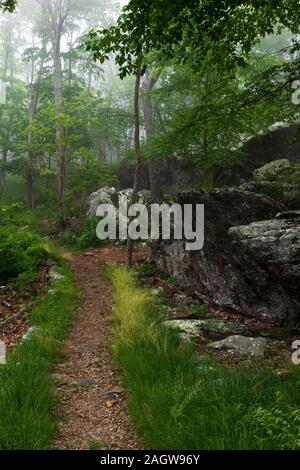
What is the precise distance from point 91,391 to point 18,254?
6.86 m

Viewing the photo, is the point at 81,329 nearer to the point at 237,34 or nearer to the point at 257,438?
the point at 257,438

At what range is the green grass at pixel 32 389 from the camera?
3.78 m

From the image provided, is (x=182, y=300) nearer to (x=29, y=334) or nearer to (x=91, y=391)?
(x=29, y=334)

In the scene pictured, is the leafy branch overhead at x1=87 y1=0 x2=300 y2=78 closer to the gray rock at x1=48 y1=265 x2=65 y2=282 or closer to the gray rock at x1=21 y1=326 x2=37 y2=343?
the gray rock at x1=21 y1=326 x2=37 y2=343

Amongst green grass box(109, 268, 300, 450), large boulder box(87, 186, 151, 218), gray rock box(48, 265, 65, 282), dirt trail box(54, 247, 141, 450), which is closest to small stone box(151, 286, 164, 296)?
dirt trail box(54, 247, 141, 450)

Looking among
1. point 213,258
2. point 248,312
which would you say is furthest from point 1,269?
point 248,312

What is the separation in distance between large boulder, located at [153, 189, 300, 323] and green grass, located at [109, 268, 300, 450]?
2.75 meters

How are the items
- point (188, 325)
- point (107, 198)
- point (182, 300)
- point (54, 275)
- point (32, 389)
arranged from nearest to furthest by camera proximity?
point (32, 389) < point (188, 325) < point (182, 300) < point (54, 275) < point (107, 198)

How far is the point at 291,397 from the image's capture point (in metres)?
4.15

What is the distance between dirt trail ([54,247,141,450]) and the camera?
4.13 meters

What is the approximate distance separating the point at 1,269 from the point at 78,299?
2651 millimetres

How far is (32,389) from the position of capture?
15.0ft

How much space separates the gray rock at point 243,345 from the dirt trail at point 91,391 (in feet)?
6.10

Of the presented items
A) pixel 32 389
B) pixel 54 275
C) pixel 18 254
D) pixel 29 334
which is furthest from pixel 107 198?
pixel 32 389
